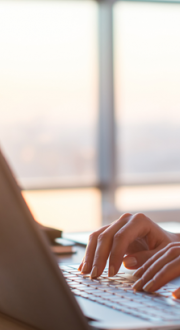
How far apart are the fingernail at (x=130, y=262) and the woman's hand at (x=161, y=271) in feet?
0.24

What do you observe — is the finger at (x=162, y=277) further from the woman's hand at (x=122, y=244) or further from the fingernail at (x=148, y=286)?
the woman's hand at (x=122, y=244)

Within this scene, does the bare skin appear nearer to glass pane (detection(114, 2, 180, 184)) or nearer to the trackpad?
the trackpad

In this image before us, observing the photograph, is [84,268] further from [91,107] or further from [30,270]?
[91,107]

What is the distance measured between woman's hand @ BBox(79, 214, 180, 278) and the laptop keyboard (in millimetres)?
22

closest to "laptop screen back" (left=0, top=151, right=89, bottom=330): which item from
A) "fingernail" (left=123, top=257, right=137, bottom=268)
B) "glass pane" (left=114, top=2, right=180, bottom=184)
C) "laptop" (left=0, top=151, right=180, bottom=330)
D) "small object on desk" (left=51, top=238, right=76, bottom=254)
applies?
"laptop" (left=0, top=151, right=180, bottom=330)

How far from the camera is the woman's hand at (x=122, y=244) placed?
0.69 meters

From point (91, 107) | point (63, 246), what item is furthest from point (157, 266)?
point (91, 107)

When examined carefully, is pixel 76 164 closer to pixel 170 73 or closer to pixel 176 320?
pixel 170 73

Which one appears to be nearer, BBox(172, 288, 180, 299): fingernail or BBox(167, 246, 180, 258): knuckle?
BBox(172, 288, 180, 299): fingernail

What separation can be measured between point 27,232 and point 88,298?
181 mm

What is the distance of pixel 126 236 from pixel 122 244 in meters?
0.03

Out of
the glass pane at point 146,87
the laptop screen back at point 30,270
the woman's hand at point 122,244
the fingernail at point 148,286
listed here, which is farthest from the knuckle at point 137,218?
the glass pane at point 146,87

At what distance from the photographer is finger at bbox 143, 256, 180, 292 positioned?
57 cm

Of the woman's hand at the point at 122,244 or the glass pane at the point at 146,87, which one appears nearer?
the woman's hand at the point at 122,244
